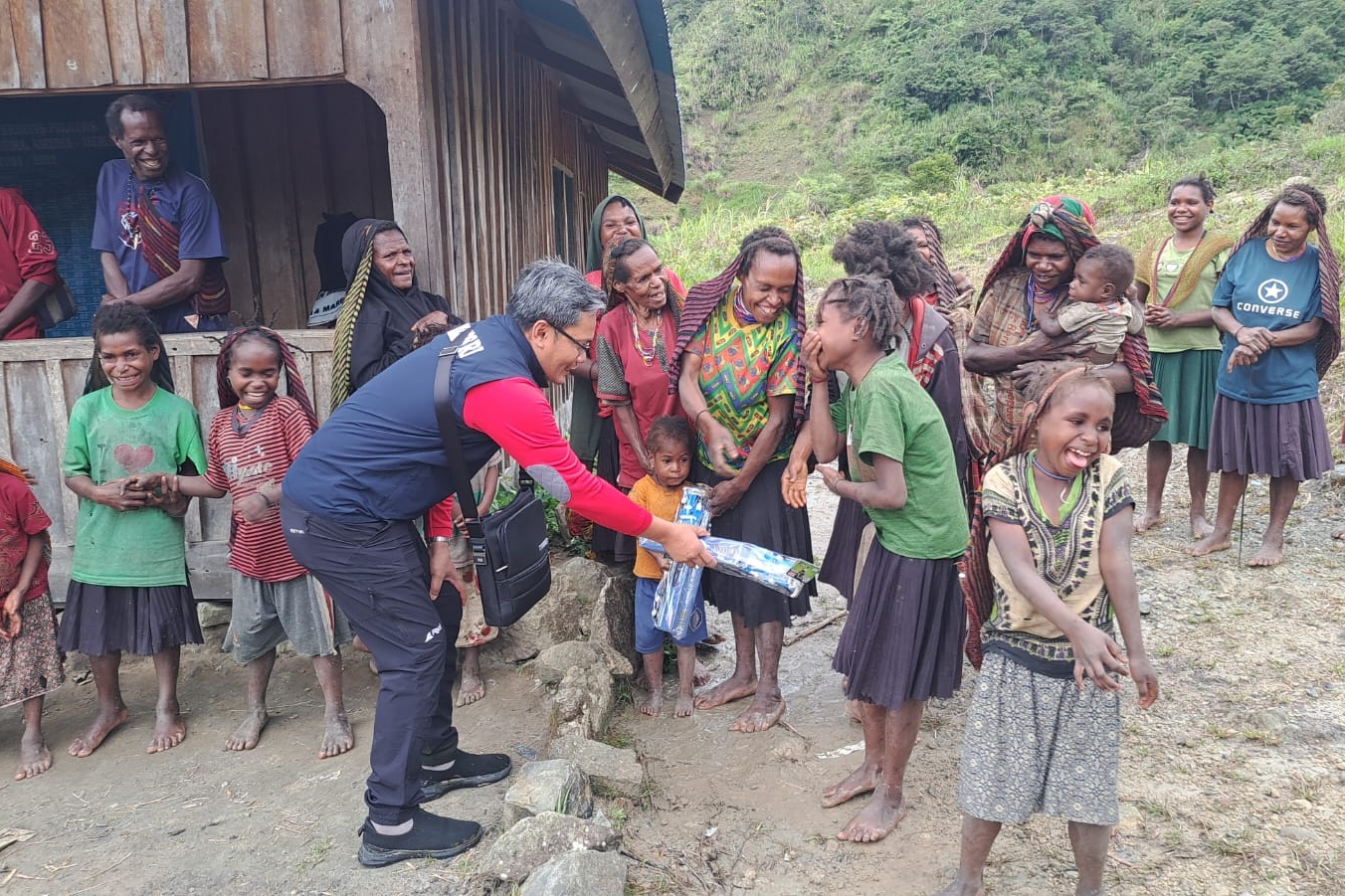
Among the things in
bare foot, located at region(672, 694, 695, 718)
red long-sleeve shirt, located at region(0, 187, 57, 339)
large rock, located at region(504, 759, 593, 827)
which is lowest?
bare foot, located at region(672, 694, 695, 718)

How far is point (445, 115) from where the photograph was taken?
14.8 feet

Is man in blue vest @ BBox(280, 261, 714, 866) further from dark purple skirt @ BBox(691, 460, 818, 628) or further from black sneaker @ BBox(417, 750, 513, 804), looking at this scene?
dark purple skirt @ BBox(691, 460, 818, 628)

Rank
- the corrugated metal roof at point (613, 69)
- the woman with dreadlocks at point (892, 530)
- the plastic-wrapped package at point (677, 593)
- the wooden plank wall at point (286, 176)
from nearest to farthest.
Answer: the woman with dreadlocks at point (892, 530), the plastic-wrapped package at point (677, 593), the corrugated metal roof at point (613, 69), the wooden plank wall at point (286, 176)

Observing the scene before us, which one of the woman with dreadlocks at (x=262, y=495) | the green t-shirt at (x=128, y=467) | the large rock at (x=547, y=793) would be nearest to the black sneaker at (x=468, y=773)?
the large rock at (x=547, y=793)

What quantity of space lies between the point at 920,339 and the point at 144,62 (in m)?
3.43

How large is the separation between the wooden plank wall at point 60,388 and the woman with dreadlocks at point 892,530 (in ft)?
8.29

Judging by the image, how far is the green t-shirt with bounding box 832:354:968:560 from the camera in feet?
8.80

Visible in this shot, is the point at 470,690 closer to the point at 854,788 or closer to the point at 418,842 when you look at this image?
the point at 418,842

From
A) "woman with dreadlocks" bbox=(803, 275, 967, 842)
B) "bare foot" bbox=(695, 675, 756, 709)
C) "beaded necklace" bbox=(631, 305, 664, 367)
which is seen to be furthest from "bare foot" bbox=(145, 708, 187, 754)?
"woman with dreadlocks" bbox=(803, 275, 967, 842)

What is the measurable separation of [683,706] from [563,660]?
0.54 metres

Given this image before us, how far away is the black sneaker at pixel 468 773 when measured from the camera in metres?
3.27

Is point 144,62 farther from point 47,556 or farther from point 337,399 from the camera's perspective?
point 47,556

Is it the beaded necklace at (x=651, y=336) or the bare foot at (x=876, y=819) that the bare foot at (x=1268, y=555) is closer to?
the bare foot at (x=876, y=819)

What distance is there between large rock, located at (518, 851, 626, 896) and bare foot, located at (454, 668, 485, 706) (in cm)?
166
